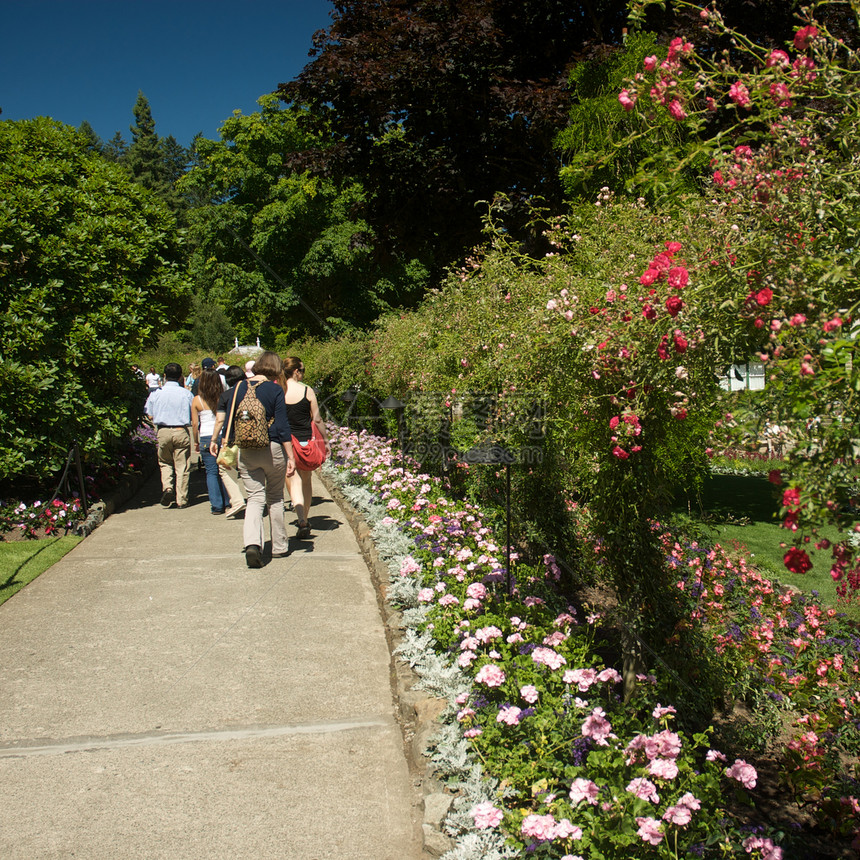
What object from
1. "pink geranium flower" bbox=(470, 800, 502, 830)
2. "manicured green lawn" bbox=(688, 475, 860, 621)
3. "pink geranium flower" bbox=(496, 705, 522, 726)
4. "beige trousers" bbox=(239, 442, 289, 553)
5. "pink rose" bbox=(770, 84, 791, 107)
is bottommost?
"manicured green lawn" bbox=(688, 475, 860, 621)

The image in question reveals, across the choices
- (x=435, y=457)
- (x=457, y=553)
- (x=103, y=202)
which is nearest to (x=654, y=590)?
(x=457, y=553)

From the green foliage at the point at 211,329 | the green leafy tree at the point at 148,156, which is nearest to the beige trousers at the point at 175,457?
the green foliage at the point at 211,329

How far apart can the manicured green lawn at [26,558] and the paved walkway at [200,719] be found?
0.43 feet

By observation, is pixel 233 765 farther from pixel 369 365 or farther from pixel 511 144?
pixel 511 144

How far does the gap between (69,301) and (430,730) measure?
6737 millimetres

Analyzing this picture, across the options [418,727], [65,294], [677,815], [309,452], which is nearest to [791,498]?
[677,815]

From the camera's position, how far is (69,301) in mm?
7977

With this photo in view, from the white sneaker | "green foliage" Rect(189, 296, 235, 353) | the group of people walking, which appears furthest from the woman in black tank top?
"green foliage" Rect(189, 296, 235, 353)

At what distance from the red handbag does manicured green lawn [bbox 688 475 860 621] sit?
12.0 feet

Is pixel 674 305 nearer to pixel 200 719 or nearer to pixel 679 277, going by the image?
pixel 679 277

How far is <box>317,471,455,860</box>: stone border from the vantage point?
9.18ft

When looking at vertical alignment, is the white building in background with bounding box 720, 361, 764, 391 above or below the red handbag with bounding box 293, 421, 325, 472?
above

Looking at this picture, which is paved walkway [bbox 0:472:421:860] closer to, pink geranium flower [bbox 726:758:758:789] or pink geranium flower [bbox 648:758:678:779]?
pink geranium flower [bbox 648:758:678:779]

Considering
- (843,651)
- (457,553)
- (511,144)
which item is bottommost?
(843,651)
